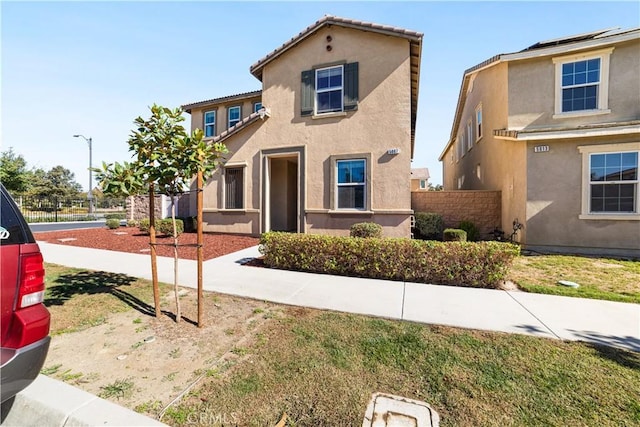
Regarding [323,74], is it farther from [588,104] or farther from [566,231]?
[566,231]

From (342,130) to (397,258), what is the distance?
607 cm

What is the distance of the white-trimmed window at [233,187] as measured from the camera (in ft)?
38.7

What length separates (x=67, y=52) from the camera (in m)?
7.77

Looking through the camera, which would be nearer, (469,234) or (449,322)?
(449,322)

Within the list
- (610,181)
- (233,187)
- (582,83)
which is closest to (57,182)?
(233,187)

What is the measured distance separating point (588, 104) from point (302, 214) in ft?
36.6

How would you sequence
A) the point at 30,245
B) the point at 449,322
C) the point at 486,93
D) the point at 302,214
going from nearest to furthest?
1. the point at 30,245
2. the point at 449,322
3. the point at 302,214
4. the point at 486,93

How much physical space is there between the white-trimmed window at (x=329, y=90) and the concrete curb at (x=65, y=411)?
403 inches

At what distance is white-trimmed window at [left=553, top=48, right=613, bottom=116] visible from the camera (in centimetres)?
914

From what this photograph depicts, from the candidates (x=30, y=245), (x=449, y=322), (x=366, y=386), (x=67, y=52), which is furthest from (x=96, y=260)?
(x=449, y=322)

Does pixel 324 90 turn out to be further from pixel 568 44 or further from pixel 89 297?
pixel 89 297

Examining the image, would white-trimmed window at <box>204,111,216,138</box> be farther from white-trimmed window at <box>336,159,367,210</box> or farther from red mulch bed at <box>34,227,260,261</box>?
white-trimmed window at <box>336,159,367,210</box>

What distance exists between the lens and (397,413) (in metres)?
2.20

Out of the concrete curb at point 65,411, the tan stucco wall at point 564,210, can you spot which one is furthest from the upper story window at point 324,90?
the concrete curb at point 65,411
